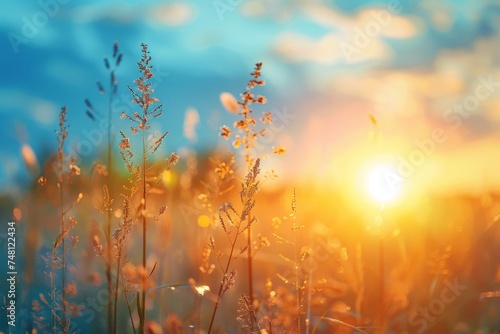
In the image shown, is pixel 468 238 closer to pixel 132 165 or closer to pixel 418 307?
pixel 418 307

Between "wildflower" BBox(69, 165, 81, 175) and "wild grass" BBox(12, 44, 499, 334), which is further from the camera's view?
"wildflower" BBox(69, 165, 81, 175)

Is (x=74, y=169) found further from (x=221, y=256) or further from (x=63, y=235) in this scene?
(x=221, y=256)

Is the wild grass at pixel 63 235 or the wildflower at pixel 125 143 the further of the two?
the wild grass at pixel 63 235

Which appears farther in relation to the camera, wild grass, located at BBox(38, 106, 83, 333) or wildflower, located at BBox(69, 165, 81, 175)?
wildflower, located at BBox(69, 165, 81, 175)

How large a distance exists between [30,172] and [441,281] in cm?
395

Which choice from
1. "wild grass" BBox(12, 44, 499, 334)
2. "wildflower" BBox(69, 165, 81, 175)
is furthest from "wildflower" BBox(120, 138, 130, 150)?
"wildflower" BBox(69, 165, 81, 175)

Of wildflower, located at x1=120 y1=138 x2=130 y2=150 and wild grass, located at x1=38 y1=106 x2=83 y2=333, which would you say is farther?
wild grass, located at x1=38 y1=106 x2=83 y2=333

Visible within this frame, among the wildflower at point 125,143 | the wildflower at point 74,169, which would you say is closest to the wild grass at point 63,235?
the wildflower at point 74,169

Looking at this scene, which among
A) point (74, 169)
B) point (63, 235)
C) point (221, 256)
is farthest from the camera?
point (221, 256)

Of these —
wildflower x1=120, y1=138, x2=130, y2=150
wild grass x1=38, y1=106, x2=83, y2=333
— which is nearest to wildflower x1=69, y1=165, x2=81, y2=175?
wild grass x1=38, y1=106, x2=83, y2=333

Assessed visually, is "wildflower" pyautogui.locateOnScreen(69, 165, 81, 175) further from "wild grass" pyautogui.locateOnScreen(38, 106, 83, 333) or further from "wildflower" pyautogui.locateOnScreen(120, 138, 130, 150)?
"wildflower" pyautogui.locateOnScreen(120, 138, 130, 150)

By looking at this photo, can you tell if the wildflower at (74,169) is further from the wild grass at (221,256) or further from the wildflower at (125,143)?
the wildflower at (125,143)

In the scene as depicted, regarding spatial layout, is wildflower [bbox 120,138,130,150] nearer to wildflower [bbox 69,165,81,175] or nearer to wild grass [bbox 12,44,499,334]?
wild grass [bbox 12,44,499,334]

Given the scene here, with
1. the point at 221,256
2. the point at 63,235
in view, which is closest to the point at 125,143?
the point at 63,235
